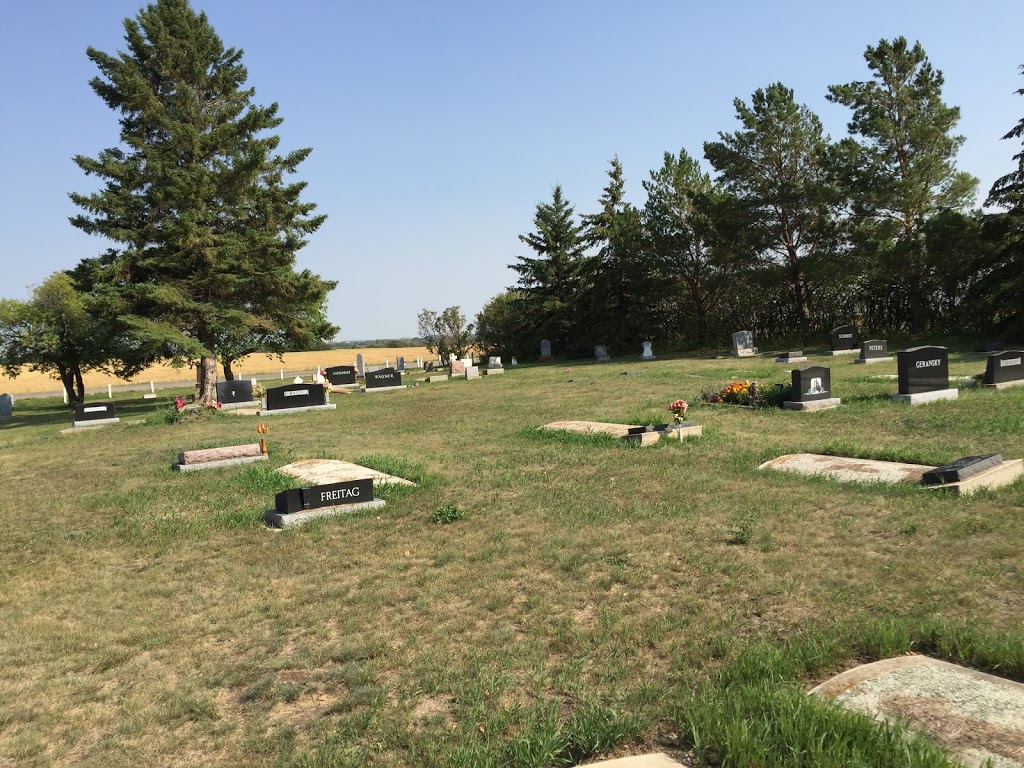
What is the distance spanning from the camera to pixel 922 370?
13.1 m

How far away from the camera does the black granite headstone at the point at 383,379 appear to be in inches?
1053

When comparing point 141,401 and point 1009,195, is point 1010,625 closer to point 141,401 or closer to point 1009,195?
point 1009,195

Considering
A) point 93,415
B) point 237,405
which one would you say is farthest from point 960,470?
point 93,415

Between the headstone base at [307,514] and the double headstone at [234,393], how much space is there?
15.7 meters

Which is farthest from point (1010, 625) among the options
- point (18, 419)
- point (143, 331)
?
point (18, 419)

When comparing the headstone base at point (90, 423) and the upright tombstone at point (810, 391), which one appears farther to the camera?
the headstone base at point (90, 423)

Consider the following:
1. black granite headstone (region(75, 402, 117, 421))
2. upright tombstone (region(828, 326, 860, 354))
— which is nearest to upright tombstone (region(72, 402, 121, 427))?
black granite headstone (region(75, 402, 117, 421))

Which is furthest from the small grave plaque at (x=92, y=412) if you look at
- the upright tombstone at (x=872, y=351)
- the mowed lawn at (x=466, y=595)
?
the upright tombstone at (x=872, y=351)

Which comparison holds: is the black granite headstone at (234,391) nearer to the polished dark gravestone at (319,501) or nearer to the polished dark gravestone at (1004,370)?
the polished dark gravestone at (319,501)

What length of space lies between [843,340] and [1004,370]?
14236 millimetres

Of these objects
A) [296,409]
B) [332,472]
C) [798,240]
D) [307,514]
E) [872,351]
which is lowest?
[307,514]

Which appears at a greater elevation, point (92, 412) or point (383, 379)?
point (383, 379)

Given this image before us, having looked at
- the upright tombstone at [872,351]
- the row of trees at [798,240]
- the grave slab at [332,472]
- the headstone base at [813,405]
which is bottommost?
the grave slab at [332,472]

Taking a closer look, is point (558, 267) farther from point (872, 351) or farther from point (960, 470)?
point (960, 470)
